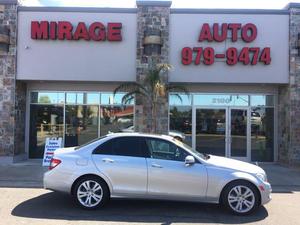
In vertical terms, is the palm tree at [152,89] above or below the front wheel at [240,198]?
above

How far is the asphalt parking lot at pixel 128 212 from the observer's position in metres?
7.34

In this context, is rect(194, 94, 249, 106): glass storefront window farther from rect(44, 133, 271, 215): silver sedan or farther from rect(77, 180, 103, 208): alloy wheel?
rect(77, 180, 103, 208): alloy wheel

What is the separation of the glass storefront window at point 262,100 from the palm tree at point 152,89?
300 centimetres

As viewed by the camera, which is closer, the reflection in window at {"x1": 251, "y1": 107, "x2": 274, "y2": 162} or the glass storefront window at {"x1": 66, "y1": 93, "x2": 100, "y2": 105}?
the glass storefront window at {"x1": 66, "y1": 93, "x2": 100, "y2": 105}

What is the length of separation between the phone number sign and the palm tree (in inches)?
42.2

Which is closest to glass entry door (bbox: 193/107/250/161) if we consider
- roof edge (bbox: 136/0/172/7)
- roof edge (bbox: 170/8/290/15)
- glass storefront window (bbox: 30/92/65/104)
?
roof edge (bbox: 170/8/290/15)

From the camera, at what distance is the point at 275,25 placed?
50.8ft

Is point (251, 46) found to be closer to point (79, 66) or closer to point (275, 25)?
point (275, 25)

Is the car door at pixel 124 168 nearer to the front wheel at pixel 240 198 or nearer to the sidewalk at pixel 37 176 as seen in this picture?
the front wheel at pixel 240 198

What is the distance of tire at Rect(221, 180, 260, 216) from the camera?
7.92m

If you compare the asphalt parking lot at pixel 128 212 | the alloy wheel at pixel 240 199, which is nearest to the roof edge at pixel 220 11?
the asphalt parking lot at pixel 128 212

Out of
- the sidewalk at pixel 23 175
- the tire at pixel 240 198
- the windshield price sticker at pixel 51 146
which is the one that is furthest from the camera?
the windshield price sticker at pixel 51 146

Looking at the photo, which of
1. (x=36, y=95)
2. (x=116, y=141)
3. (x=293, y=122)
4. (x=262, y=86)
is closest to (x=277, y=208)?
(x=116, y=141)

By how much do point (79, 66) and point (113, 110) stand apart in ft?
7.56
